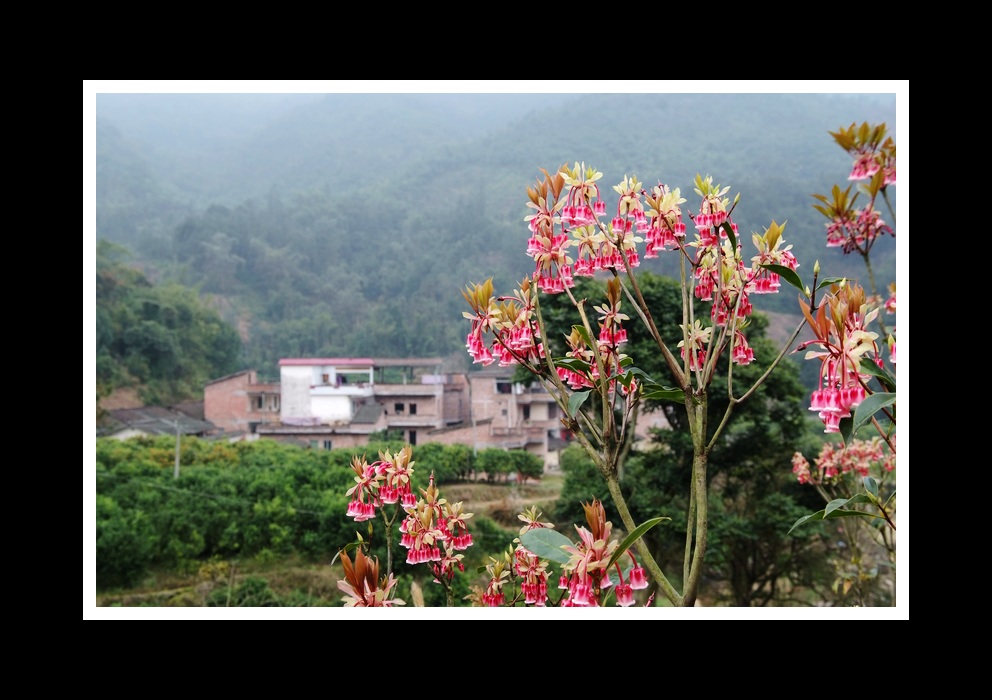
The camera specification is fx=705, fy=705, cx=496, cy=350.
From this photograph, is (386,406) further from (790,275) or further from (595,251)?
(790,275)

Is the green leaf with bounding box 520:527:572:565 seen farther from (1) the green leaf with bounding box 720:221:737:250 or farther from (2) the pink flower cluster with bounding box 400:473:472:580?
(1) the green leaf with bounding box 720:221:737:250

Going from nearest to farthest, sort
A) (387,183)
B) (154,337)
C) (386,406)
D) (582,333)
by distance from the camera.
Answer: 1. (582,333)
2. (386,406)
3. (154,337)
4. (387,183)

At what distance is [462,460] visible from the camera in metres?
4.40

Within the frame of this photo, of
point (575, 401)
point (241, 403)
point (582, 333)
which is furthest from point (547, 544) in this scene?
point (241, 403)

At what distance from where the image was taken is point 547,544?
86 cm

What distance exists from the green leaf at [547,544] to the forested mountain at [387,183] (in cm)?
303

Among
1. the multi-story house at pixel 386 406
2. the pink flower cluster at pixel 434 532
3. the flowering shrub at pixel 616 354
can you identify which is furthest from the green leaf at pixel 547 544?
the multi-story house at pixel 386 406

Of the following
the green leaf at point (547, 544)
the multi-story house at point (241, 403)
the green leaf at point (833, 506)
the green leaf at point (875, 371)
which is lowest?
the multi-story house at point (241, 403)

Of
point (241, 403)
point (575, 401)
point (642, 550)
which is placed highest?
point (575, 401)

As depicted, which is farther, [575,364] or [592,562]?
[575,364]

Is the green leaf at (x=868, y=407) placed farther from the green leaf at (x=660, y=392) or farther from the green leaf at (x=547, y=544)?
the green leaf at (x=547, y=544)

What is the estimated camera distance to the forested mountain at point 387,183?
451cm

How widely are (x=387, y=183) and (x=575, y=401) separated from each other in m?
4.65
